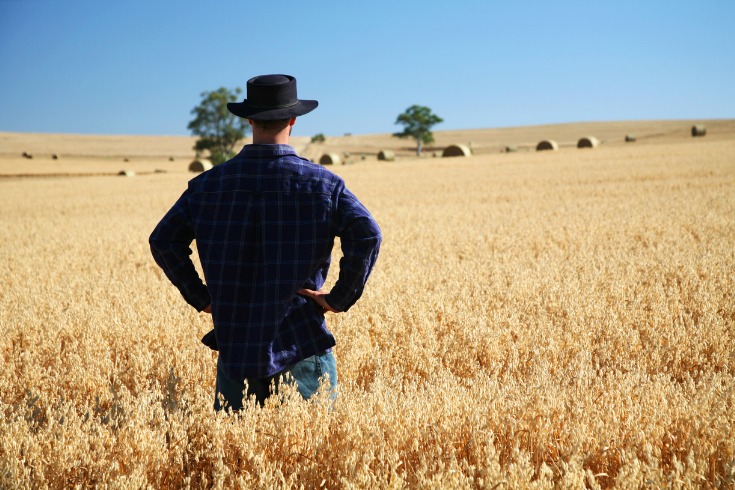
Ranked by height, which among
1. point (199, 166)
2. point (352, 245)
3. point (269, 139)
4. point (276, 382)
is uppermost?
point (199, 166)

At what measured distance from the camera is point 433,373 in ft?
12.5

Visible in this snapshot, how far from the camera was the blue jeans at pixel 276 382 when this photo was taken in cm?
267

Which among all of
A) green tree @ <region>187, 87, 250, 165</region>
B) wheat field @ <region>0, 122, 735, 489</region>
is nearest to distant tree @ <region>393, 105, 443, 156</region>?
green tree @ <region>187, 87, 250, 165</region>

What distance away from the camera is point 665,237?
8266 mm

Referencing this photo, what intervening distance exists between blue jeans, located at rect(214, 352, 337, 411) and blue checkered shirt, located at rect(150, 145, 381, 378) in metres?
0.11

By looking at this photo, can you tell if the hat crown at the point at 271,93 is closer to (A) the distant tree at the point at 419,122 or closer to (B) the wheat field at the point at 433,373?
(B) the wheat field at the point at 433,373

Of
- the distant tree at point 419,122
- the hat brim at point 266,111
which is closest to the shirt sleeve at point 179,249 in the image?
the hat brim at point 266,111

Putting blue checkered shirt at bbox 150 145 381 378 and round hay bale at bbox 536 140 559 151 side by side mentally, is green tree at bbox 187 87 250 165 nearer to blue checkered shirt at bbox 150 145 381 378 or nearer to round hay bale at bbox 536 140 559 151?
round hay bale at bbox 536 140 559 151

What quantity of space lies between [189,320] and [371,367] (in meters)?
1.75

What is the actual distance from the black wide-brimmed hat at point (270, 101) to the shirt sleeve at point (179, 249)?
471 millimetres

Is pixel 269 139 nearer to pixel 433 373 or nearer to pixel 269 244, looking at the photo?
pixel 269 244

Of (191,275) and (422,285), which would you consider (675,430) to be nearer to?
(191,275)

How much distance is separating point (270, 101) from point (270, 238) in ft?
1.89

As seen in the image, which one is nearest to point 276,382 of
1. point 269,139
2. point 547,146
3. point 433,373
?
point 269,139
